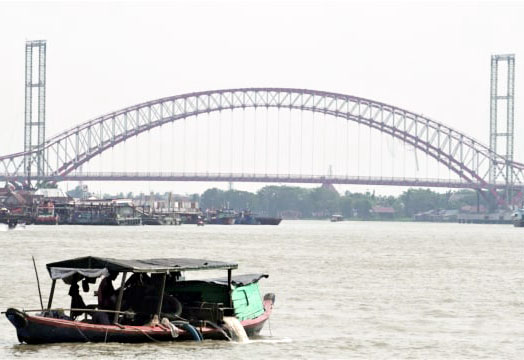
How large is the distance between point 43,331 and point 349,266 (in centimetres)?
3309

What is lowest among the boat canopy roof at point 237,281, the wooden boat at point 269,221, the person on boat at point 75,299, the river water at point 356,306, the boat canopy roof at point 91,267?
the river water at point 356,306

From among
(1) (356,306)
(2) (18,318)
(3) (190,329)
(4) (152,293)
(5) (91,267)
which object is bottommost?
(1) (356,306)

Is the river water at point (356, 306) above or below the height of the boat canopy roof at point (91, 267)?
below

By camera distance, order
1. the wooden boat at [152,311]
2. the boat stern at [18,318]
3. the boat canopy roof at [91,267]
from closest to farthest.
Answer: the boat stern at [18,318]
the wooden boat at [152,311]
the boat canopy roof at [91,267]

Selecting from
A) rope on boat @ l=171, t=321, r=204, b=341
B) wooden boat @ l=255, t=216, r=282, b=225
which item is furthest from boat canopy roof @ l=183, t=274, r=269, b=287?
wooden boat @ l=255, t=216, r=282, b=225

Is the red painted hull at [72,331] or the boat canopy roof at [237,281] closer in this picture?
the red painted hull at [72,331]

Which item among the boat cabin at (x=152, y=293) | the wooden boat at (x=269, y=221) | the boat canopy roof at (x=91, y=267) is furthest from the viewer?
the wooden boat at (x=269, y=221)

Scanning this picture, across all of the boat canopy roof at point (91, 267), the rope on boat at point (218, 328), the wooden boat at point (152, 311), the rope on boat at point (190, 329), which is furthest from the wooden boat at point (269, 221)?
the boat canopy roof at point (91, 267)

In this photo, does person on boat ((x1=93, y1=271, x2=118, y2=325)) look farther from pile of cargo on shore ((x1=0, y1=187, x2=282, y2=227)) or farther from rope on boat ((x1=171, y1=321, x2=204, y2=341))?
pile of cargo on shore ((x1=0, y1=187, x2=282, y2=227))

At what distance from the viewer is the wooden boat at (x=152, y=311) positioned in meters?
26.8

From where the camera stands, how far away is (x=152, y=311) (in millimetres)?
28109

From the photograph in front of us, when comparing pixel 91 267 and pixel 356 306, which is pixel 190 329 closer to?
pixel 91 267

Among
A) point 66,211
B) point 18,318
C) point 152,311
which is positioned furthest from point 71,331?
point 66,211

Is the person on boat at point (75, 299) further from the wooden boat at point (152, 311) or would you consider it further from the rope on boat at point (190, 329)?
the rope on boat at point (190, 329)
